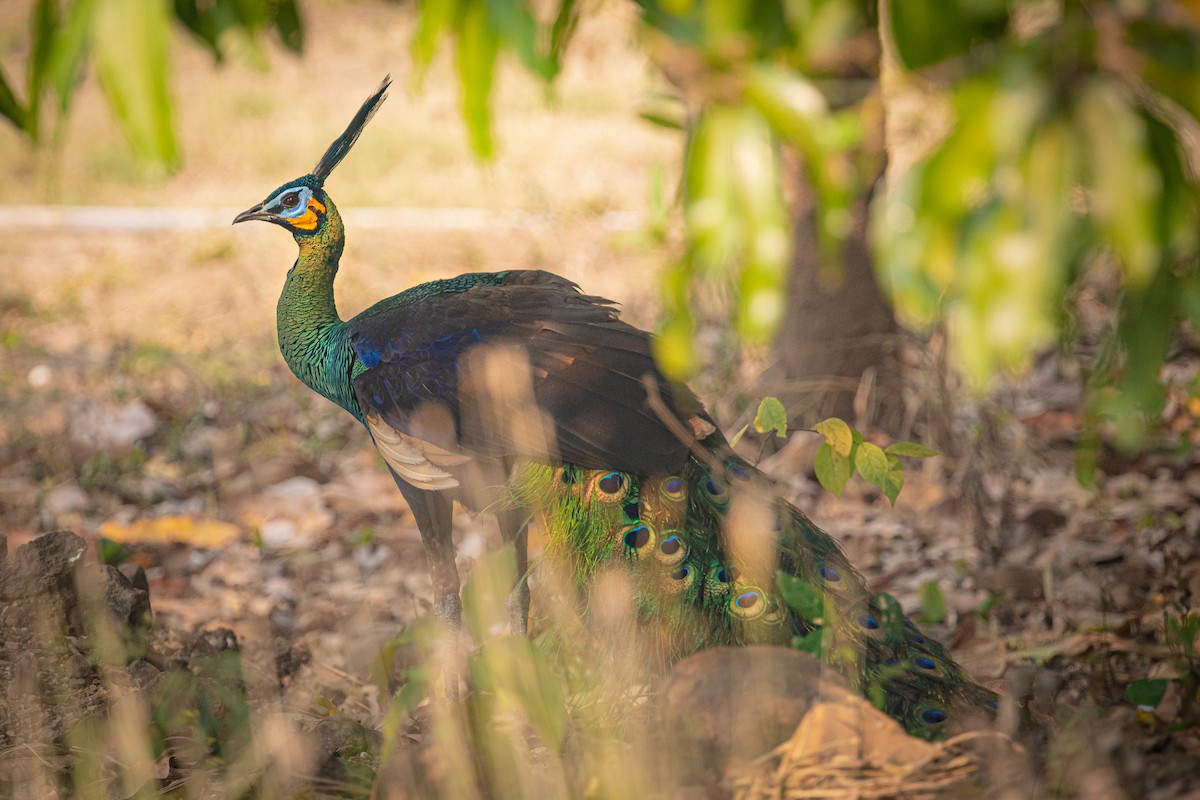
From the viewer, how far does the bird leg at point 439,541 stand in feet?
10.3

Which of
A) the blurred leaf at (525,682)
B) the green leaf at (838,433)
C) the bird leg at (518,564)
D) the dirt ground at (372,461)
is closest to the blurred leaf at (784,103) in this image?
the dirt ground at (372,461)

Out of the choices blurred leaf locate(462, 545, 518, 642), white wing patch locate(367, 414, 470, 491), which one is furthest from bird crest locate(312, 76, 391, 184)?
blurred leaf locate(462, 545, 518, 642)

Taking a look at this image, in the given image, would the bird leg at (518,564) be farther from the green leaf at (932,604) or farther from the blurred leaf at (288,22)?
the blurred leaf at (288,22)

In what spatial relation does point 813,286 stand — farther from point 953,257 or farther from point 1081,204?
point 953,257

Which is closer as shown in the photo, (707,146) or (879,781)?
(707,146)

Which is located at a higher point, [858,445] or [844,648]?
[858,445]

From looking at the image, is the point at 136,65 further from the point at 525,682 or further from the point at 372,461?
the point at 372,461

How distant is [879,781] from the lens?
7.24ft

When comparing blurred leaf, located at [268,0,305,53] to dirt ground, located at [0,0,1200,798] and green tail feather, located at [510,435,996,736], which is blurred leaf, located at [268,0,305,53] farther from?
green tail feather, located at [510,435,996,736]

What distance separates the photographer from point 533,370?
Result: 2.83 m

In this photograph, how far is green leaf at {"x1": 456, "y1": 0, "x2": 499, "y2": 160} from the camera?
1324mm

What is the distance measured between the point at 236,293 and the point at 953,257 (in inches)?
243

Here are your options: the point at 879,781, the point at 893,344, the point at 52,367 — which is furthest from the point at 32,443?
the point at 879,781

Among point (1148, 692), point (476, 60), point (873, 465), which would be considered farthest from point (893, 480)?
point (476, 60)
